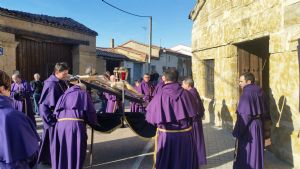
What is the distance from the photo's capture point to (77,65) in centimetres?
1862

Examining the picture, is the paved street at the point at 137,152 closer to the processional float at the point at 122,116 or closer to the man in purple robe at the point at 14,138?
the processional float at the point at 122,116

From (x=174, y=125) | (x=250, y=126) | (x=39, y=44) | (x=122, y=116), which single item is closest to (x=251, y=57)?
(x=250, y=126)

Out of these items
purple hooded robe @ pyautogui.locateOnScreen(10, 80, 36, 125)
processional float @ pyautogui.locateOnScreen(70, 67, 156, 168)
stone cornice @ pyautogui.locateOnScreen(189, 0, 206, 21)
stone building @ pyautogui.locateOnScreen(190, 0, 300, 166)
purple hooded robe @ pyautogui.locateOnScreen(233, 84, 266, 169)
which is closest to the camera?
purple hooded robe @ pyautogui.locateOnScreen(233, 84, 266, 169)

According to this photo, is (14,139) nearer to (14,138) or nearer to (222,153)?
(14,138)

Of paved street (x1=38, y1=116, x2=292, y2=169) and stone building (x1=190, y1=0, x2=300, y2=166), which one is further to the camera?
paved street (x1=38, y1=116, x2=292, y2=169)

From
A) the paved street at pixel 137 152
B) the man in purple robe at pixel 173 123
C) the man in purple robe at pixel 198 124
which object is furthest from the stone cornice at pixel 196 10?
the man in purple robe at pixel 173 123

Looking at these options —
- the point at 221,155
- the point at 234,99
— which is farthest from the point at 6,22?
the point at 221,155

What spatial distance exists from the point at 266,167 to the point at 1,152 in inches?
211

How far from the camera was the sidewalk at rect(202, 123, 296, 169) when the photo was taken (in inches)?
276

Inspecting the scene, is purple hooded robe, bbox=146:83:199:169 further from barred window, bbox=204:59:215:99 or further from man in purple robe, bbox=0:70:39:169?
barred window, bbox=204:59:215:99

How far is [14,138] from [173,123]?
9.27 ft

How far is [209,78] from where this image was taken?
41.2ft

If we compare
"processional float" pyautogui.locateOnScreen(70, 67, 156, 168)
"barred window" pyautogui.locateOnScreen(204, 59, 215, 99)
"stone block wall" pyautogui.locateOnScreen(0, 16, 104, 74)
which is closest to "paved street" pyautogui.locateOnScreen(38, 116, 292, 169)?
"processional float" pyautogui.locateOnScreen(70, 67, 156, 168)

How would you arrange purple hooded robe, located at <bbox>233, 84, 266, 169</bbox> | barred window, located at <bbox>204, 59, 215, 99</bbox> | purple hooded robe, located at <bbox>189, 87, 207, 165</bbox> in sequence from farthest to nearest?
barred window, located at <bbox>204, 59, 215, 99</bbox>, purple hooded robe, located at <bbox>189, 87, 207, 165</bbox>, purple hooded robe, located at <bbox>233, 84, 266, 169</bbox>
